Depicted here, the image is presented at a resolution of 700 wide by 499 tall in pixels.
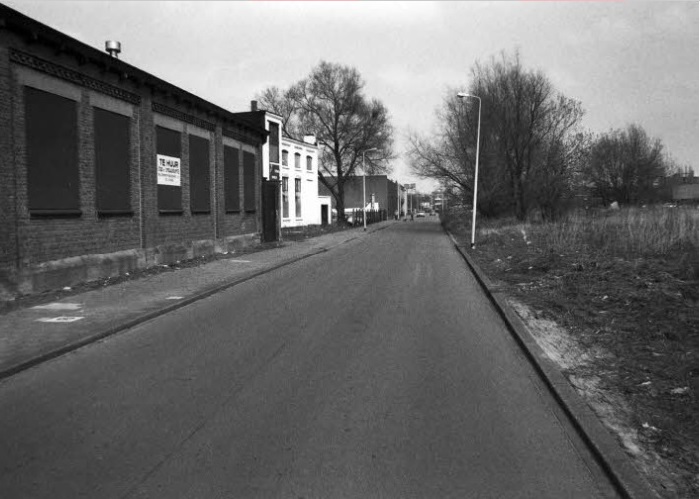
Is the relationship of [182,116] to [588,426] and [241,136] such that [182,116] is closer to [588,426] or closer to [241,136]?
[241,136]

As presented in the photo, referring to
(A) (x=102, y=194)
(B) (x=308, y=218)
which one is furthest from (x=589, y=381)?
(B) (x=308, y=218)

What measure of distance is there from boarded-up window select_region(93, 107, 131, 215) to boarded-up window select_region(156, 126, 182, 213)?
179 cm

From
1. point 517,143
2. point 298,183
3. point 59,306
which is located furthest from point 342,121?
point 59,306

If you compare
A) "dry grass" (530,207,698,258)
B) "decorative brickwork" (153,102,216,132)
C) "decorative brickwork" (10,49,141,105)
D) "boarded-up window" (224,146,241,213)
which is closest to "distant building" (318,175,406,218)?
"boarded-up window" (224,146,241,213)

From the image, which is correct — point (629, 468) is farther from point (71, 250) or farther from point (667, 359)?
point (71, 250)

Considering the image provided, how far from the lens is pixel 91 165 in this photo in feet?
44.0

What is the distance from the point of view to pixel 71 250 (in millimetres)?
12508

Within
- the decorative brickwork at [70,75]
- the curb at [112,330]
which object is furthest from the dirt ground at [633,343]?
the decorative brickwork at [70,75]

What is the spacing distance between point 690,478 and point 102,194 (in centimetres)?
1313

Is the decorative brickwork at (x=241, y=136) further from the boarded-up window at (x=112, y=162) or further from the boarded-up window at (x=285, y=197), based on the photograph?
the boarded-up window at (x=285, y=197)

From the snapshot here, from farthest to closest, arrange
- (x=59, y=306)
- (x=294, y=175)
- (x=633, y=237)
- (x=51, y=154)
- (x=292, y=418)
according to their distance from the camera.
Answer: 1. (x=294, y=175)
2. (x=633, y=237)
3. (x=51, y=154)
4. (x=59, y=306)
5. (x=292, y=418)

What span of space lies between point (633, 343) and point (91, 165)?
11.5 m

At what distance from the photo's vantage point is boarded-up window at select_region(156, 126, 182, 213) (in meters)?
17.0

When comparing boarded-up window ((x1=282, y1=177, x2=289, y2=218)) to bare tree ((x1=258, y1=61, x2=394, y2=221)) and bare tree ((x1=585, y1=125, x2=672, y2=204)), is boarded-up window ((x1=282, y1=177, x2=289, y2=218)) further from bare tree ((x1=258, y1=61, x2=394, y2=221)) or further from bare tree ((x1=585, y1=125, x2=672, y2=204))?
bare tree ((x1=585, y1=125, x2=672, y2=204))
